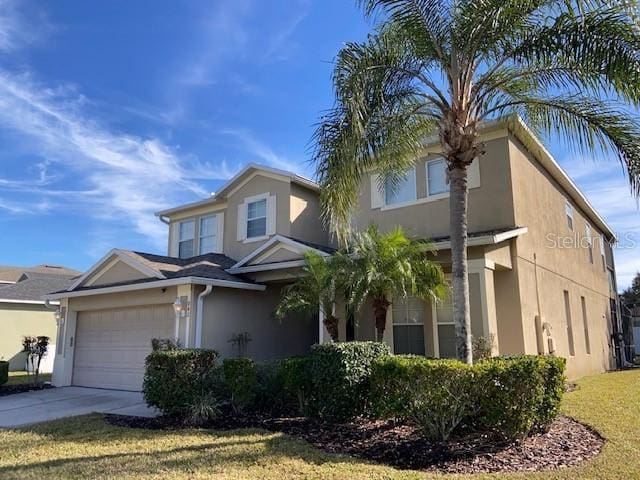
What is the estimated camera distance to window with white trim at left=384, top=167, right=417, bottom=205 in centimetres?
1483

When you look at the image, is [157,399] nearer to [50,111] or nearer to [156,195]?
[50,111]

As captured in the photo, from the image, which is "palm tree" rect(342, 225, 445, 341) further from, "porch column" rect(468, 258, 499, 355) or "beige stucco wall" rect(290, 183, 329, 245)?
"beige stucco wall" rect(290, 183, 329, 245)

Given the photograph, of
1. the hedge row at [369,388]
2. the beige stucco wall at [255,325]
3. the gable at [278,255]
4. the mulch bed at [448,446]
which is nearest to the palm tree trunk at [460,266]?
the hedge row at [369,388]

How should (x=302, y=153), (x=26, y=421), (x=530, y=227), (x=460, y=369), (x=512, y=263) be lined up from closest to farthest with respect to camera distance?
(x=460, y=369), (x=302, y=153), (x=26, y=421), (x=512, y=263), (x=530, y=227)

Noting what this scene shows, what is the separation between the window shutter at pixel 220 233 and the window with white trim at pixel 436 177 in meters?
8.23

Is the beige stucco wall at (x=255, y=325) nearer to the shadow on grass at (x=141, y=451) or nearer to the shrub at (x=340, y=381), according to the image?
the shadow on grass at (x=141, y=451)

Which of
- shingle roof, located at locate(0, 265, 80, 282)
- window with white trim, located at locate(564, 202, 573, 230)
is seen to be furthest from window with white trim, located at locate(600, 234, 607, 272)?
shingle roof, located at locate(0, 265, 80, 282)

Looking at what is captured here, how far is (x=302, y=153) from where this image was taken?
9.68 metres

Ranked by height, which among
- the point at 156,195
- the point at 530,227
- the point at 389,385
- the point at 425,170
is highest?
the point at 156,195

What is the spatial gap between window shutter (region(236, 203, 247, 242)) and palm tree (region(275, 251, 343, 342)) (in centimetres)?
565

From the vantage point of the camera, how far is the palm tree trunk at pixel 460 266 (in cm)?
826

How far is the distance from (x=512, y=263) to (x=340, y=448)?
300 inches

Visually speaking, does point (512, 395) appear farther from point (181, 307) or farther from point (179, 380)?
point (181, 307)

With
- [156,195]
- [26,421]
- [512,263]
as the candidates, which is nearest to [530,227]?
[512,263]
